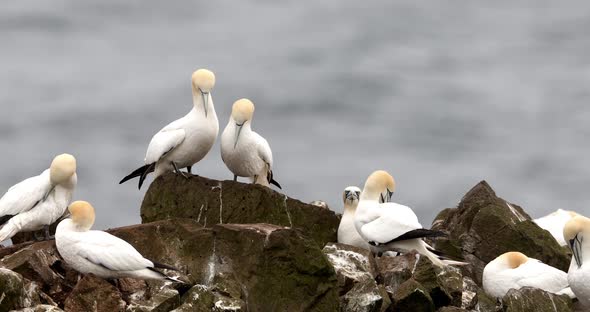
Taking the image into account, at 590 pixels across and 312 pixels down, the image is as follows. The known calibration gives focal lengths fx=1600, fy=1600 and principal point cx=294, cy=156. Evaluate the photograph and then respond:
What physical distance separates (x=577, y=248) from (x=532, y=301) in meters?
2.28

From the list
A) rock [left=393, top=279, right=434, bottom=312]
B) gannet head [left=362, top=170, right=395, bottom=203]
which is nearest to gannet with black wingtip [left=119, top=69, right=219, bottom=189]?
gannet head [left=362, top=170, right=395, bottom=203]

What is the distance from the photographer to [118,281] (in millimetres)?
16734

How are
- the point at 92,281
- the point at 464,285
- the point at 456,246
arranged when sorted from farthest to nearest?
the point at 456,246 → the point at 464,285 → the point at 92,281

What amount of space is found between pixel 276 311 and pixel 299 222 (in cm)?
316

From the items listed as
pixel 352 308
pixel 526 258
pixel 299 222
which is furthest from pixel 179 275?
pixel 526 258

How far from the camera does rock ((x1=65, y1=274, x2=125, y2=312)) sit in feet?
52.0

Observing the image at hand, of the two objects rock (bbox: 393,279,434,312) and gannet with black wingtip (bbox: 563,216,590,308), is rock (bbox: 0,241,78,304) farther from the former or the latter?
gannet with black wingtip (bbox: 563,216,590,308)

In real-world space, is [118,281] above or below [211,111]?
below

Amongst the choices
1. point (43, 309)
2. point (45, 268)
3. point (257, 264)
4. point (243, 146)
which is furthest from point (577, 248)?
point (43, 309)

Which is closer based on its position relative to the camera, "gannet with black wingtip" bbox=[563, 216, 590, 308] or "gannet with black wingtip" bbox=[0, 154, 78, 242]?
"gannet with black wingtip" bbox=[563, 216, 590, 308]

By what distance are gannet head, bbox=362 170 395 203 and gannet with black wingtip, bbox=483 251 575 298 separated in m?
2.32

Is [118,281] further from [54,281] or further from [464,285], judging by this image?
[464,285]

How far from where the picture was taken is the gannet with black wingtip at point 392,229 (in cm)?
1923

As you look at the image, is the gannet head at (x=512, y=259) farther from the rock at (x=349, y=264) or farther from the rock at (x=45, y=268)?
the rock at (x=45, y=268)
